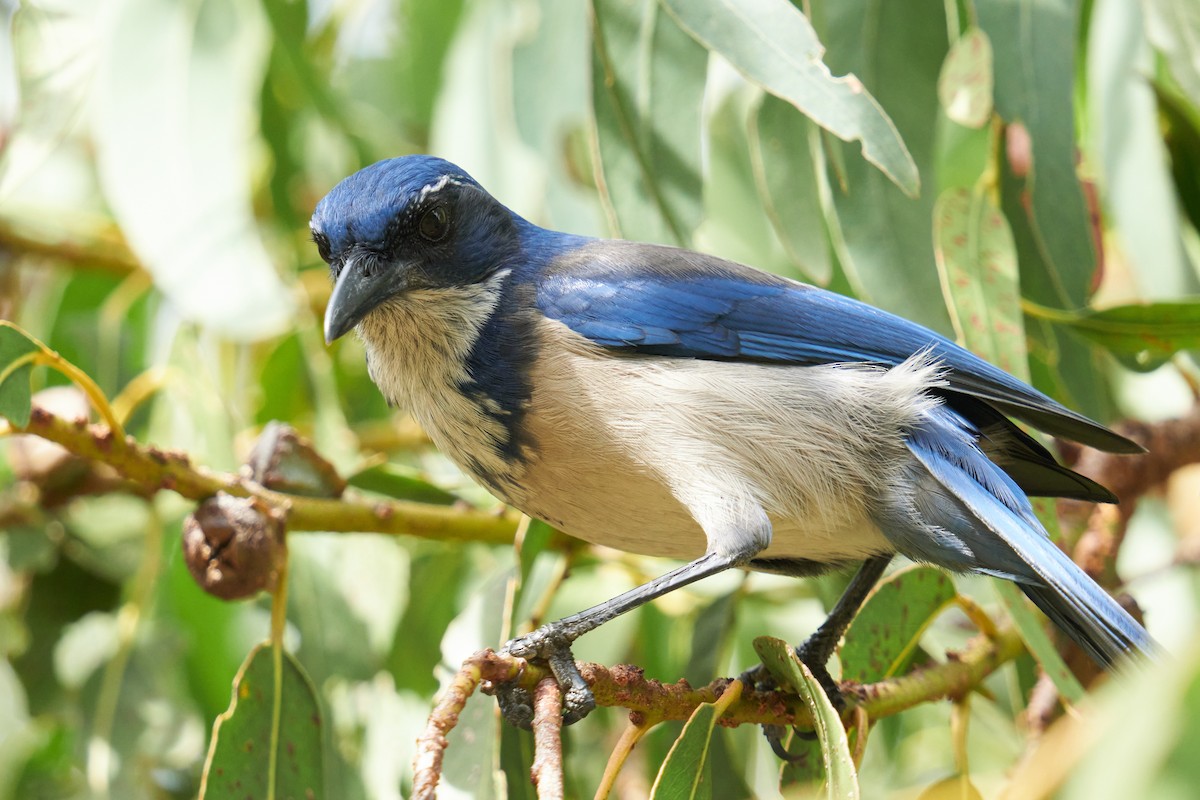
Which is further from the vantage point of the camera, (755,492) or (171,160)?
(171,160)

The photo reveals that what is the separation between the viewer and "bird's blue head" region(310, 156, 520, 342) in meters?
2.20

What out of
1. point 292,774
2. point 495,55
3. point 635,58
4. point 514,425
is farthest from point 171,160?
point 292,774

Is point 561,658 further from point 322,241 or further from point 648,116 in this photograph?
point 648,116

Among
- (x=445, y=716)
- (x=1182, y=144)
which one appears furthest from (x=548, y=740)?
(x=1182, y=144)

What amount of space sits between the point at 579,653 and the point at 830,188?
1206 millimetres

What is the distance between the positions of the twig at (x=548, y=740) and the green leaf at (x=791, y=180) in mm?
1134

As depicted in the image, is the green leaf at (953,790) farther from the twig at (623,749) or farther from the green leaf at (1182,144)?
the green leaf at (1182,144)

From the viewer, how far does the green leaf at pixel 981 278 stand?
7.39 ft

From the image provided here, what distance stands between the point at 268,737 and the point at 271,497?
41 centimetres

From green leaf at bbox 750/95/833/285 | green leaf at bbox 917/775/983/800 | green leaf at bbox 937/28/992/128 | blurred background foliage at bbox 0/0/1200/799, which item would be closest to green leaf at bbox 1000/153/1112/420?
blurred background foliage at bbox 0/0/1200/799

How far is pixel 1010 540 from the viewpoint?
202 cm

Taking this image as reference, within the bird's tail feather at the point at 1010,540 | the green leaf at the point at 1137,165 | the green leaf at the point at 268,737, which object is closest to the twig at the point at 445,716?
the green leaf at the point at 268,737

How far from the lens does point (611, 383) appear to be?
Answer: 2.18 metres

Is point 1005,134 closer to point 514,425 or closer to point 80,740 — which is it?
point 514,425
